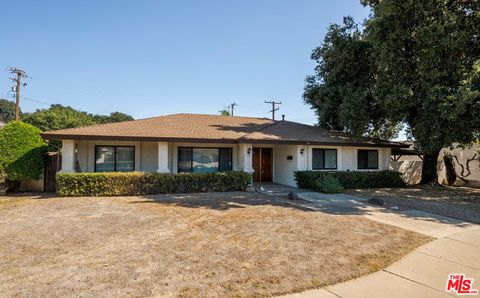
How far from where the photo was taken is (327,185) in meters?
13.7

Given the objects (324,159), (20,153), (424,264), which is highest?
(20,153)

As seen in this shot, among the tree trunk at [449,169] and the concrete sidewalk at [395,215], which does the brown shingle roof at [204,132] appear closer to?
the concrete sidewalk at [395,215]

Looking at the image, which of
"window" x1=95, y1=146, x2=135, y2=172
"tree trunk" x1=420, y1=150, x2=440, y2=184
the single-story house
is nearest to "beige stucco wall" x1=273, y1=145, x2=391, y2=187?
the single-story house

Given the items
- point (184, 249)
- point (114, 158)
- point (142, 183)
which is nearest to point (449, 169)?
point (142, 183)

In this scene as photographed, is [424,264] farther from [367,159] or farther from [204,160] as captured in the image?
[367,159]

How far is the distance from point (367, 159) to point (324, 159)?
3.04 metres

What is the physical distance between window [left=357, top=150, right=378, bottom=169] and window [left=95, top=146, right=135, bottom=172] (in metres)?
12.6

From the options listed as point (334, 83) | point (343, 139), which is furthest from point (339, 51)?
point (343, 139)

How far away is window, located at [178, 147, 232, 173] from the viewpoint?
1580cm

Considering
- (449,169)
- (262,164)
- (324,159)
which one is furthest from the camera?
(449,169)

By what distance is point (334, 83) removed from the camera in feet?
60.0

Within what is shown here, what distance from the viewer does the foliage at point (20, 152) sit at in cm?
1310

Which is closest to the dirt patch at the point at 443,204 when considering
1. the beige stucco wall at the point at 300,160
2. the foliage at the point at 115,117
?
the beige stucco wall at the point at 300,160

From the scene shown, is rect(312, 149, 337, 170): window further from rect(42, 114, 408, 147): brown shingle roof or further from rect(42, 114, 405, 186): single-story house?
rect(42, 114, 408, 147): brown shingle roof
